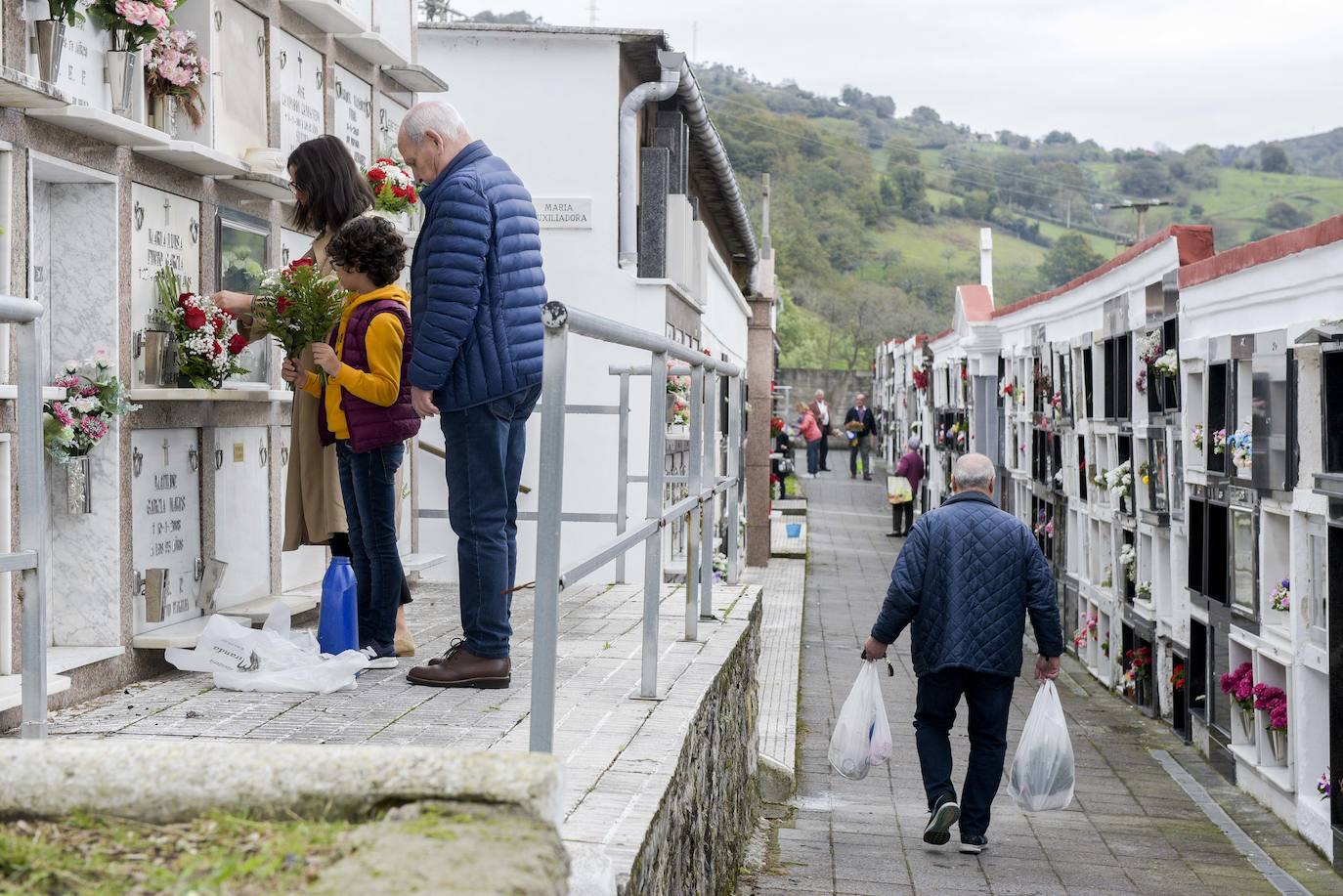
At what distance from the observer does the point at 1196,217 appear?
4289 inches

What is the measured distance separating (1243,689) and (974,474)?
3.20 meters

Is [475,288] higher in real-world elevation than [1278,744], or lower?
higher

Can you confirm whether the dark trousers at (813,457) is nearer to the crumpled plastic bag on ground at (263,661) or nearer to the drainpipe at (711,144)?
the drainpipe at (711,144)

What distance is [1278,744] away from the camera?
871 centimetres

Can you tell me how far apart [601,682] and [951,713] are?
256 centimetres

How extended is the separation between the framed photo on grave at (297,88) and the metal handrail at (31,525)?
9.50 ft

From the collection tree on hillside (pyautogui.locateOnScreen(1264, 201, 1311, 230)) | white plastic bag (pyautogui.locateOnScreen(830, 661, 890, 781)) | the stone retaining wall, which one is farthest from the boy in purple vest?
tree on hillside (pyautogui.locateOnScreen(1264, 201, 1311, 230))

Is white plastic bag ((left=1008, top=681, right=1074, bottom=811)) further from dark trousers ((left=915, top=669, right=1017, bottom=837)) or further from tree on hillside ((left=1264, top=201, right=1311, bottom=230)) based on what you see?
tree on hillside ((left=1264, top=201, right=1311, bottom=230))

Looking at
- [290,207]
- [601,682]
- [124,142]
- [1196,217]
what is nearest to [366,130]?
[290,207]

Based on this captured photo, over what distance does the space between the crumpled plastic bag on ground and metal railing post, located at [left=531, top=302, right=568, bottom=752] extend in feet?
→ 5.35

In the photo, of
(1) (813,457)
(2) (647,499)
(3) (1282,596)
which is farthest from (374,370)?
(1) (813,457)

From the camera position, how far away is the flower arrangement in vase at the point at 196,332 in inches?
191

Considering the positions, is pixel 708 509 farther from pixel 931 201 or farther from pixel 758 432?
pixel 931 201

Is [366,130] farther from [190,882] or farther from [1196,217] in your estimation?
[1196,217]
